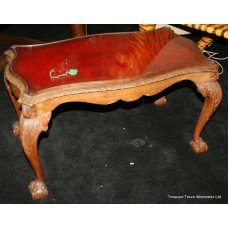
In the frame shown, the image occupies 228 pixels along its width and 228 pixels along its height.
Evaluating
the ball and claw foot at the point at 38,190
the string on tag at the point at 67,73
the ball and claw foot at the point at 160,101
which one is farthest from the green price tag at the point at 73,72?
the ball and claw foot at the point at 160,101

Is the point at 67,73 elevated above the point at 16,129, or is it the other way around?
the point at 67,73

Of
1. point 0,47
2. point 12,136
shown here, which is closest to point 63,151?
point 12,136

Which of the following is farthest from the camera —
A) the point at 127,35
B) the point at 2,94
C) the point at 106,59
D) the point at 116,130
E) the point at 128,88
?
the point at 2,94

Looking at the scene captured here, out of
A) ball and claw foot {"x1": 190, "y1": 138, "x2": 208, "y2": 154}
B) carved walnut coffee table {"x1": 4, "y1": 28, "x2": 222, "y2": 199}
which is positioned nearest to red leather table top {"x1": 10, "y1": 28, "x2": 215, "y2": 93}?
carved walnut coffee table {"x1": 4, "y1": 28, "x2": 222, "y2": 199}

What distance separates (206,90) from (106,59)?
683 mm

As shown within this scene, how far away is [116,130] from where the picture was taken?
253cm

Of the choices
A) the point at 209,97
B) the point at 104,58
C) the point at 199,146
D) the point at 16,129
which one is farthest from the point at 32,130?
the point at 199,146

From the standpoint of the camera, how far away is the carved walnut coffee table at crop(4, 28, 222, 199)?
5.68ft

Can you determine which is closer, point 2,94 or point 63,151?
A: point 63,151

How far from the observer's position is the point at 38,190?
2.03 meters

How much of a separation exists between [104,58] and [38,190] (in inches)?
37.7

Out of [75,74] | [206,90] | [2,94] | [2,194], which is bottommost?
[2,194]

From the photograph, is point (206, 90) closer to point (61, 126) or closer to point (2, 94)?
point (61, 126)

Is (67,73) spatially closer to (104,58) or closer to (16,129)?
(104,58)
